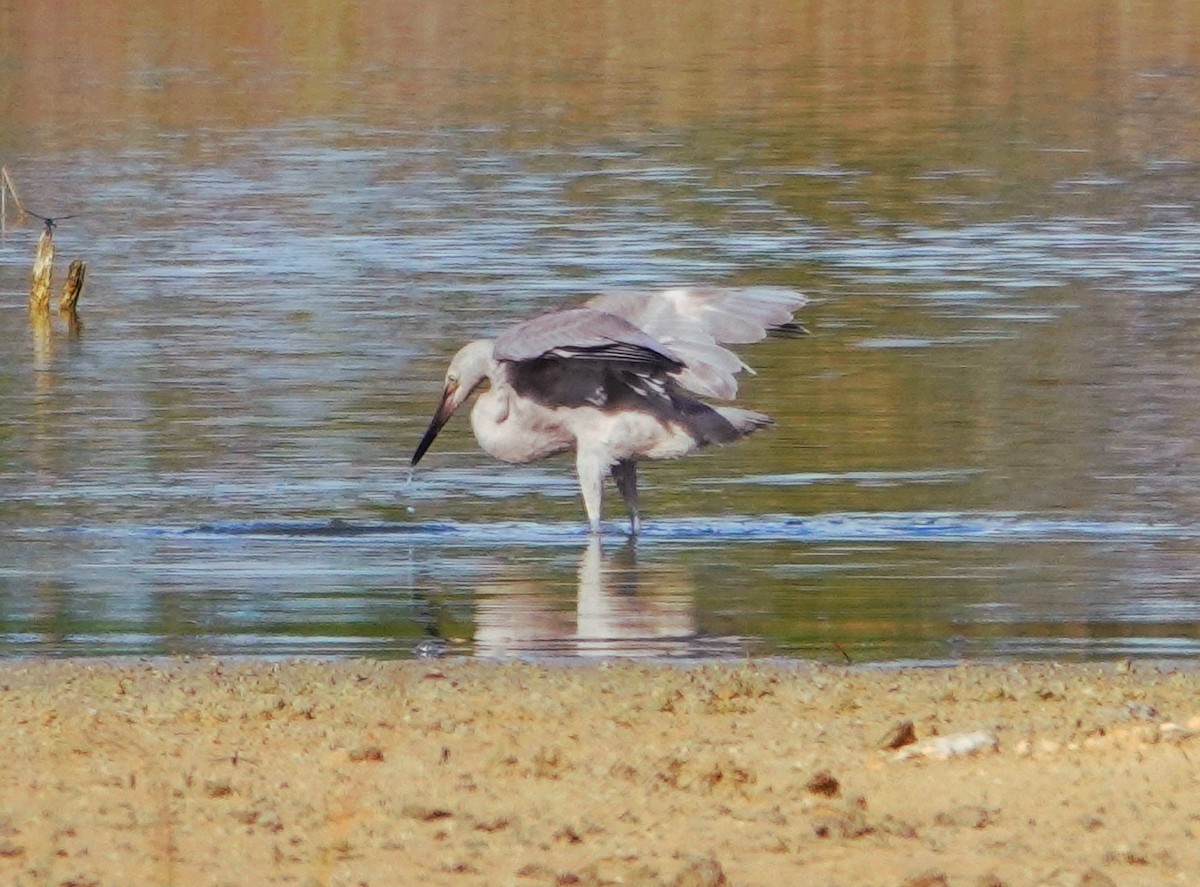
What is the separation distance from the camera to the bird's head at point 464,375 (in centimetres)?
1235

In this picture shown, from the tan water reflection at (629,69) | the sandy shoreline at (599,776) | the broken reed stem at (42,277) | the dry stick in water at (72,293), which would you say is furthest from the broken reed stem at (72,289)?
the tan water reflection at (629,69)

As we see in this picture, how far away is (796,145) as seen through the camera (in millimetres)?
32094

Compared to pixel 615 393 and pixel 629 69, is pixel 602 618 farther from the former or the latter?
pixel 629 69

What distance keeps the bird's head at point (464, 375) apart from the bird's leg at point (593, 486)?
0.81 metres

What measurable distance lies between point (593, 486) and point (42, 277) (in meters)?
8.89

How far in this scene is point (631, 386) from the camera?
11.7 metres

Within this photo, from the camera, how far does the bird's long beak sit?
12.5m

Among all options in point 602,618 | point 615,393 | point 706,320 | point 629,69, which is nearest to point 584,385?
point 615,393

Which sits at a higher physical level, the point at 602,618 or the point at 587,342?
the point at 587,342

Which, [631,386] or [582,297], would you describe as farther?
[582,297]

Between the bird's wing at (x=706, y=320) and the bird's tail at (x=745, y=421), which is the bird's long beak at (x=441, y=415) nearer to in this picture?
the bird's wing at (x=706, y=320)

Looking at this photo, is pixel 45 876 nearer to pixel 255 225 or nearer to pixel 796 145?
pixel 255 225

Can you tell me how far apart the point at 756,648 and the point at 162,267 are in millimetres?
13881

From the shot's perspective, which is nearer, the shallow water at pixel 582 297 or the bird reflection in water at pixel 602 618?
the bird reflection in water at pixel 602 618
